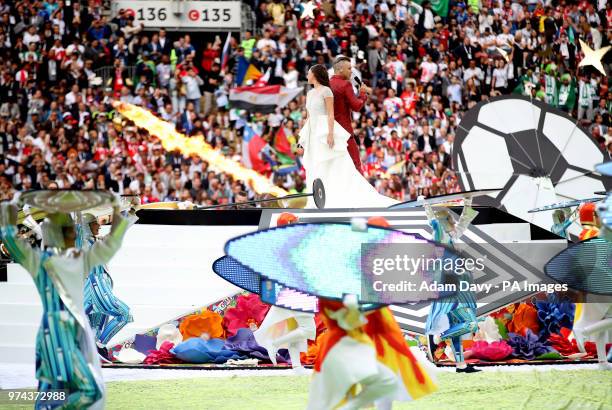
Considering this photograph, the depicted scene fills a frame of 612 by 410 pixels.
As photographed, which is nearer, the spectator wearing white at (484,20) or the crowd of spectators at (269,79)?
the crowd of spectators at (269,79)

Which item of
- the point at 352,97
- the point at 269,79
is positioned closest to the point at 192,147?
the point at 269,79

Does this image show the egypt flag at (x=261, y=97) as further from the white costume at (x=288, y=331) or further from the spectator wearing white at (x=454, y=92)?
the white costume at (x=288, y=331)

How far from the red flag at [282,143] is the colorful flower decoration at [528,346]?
354 inches

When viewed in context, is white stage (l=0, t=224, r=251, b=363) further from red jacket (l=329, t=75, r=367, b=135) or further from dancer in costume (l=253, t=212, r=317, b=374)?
dancer in costume (l=253, t=212, r=317, b=374)

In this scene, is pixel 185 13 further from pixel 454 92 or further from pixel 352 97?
pixel 352 97

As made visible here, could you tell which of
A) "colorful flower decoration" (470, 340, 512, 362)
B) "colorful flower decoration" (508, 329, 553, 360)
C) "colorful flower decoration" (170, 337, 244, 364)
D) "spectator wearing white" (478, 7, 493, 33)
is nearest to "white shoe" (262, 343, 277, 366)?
"colorful flower decoration" (170, 337, 244, 364)

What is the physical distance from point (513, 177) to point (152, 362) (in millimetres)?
5866

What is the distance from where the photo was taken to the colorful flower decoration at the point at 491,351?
10938mm

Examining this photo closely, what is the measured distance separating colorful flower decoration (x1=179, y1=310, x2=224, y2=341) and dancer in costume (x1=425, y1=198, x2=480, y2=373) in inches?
99.8

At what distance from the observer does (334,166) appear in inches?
519

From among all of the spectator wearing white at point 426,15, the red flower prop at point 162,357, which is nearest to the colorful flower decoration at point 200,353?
the red flower prop at point 162,357

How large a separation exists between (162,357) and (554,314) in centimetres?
411

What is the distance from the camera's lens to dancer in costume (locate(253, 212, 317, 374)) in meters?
10.2

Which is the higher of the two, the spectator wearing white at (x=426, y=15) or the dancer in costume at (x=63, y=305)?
the spectator wearing white at (x=426, y=15)
